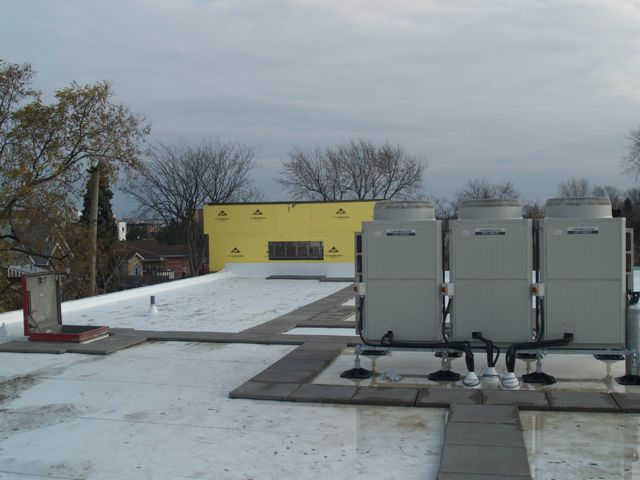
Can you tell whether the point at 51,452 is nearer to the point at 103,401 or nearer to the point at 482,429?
the point at 103,401

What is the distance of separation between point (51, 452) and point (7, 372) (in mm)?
3709

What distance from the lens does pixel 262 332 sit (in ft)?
37.4

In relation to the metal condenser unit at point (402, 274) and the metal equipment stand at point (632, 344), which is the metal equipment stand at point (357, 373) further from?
the metal equipment stand at point (632, 344)

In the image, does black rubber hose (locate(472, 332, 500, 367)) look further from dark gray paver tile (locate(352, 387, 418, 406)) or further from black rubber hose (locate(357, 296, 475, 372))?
dark gray paver tile (locate(352, 387, 418, 406))

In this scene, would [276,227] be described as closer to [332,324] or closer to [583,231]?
[332,324]

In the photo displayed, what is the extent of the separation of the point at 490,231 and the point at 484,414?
7.66 feet

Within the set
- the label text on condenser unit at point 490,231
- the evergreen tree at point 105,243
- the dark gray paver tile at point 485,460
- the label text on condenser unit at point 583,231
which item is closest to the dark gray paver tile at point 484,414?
the dark gray paver tile at point 485,460

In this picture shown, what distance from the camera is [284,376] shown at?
795cm

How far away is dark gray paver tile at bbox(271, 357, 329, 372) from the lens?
8.40m

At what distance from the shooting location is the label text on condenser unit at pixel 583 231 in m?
7.22

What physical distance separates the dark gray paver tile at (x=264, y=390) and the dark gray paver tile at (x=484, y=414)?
6.30 feet

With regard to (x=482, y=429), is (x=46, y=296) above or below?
above

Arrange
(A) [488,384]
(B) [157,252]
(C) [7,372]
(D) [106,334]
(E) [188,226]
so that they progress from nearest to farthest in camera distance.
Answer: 1. (A) [488,384]
2. (C) [7,372]
3. (D) [106,334]
4. (E) [188,226]
5. (B) [157,252]

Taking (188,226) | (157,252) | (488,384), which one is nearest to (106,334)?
(488,384)
